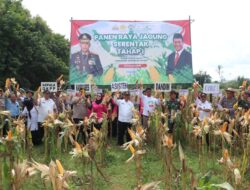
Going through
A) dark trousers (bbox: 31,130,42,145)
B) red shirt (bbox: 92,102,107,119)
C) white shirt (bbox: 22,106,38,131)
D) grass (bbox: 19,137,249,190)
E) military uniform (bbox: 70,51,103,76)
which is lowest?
grass (bbox: 19,137,249,190)

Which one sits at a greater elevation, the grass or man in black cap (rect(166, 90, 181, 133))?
man in black cap (rect(166, 90, 181, 133))

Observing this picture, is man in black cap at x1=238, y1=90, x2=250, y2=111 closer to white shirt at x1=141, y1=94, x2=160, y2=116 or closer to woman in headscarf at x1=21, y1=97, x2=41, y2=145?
white shirt at x1=141, y1=94, x2=160, y2=116

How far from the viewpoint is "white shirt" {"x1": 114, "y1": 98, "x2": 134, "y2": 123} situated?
9422 millimetres

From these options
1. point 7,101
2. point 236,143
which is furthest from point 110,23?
point 236,143

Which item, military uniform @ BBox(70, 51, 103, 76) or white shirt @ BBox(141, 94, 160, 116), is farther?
military uniform @ BBox(70, 51, 103, 76)

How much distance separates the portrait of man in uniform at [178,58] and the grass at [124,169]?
14.8 ft

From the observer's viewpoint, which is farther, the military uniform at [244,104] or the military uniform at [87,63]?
the military uniform at [87,63]

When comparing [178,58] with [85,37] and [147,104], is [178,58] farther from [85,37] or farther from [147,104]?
[147,104]

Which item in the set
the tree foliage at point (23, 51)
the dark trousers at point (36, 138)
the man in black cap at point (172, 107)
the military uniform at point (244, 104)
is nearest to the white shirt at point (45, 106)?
the dark trousers at point (36, 138)

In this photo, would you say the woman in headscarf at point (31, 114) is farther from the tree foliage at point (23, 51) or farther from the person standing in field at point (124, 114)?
the tree foliage at point (23, 51)

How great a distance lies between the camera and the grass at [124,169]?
6.06 m

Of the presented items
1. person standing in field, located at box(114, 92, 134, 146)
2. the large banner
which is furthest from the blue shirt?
the large banner

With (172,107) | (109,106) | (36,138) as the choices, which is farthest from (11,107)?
(172,107)

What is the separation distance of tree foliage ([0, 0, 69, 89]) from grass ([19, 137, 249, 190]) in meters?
14.3
